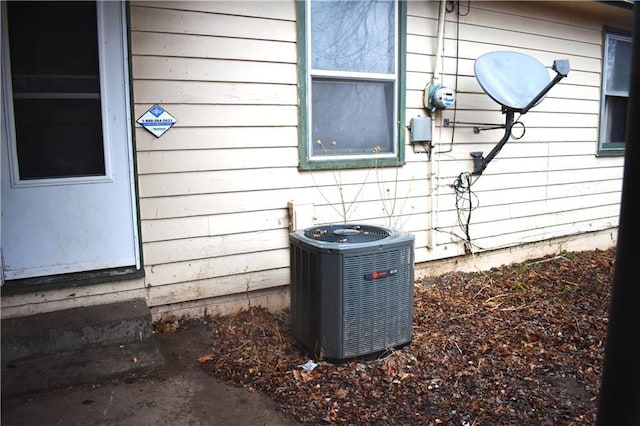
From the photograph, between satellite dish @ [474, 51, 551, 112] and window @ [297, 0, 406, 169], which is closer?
window @ [297, 0, 406, 169]

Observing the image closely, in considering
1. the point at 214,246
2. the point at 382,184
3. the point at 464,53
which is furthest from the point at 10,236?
the point at 464,53

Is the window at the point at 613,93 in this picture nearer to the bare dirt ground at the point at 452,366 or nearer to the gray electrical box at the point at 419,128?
the bare dirt ground at the point at 452,366

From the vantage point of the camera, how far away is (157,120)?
11.3 ft

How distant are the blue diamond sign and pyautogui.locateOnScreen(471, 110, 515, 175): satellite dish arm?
3059 millimetres

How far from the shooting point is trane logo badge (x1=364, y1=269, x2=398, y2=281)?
3116 mm

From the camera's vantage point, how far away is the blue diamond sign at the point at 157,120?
342 centimetres

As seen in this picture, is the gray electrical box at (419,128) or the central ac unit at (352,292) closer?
the central ac unit at (352,292)

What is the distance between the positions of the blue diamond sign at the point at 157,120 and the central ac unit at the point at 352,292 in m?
1.21

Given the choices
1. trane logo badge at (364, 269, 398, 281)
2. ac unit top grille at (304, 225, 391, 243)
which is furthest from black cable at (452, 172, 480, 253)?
trane logo badge at (364, 269, 398, 281)

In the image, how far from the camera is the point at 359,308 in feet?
10.2

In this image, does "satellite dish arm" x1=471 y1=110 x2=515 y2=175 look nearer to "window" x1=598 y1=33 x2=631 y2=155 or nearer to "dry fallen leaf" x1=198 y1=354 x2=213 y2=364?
"window" x1=598 y1=33 x2=631 y2=155

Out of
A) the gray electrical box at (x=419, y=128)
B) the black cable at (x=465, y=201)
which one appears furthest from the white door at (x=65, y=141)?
the black cable at (x=465, y=201)

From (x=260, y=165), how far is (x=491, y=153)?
2.46 m

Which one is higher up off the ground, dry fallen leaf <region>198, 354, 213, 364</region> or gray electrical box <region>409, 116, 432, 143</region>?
gray electrical box <region>409, 116, 432, 143</region>
